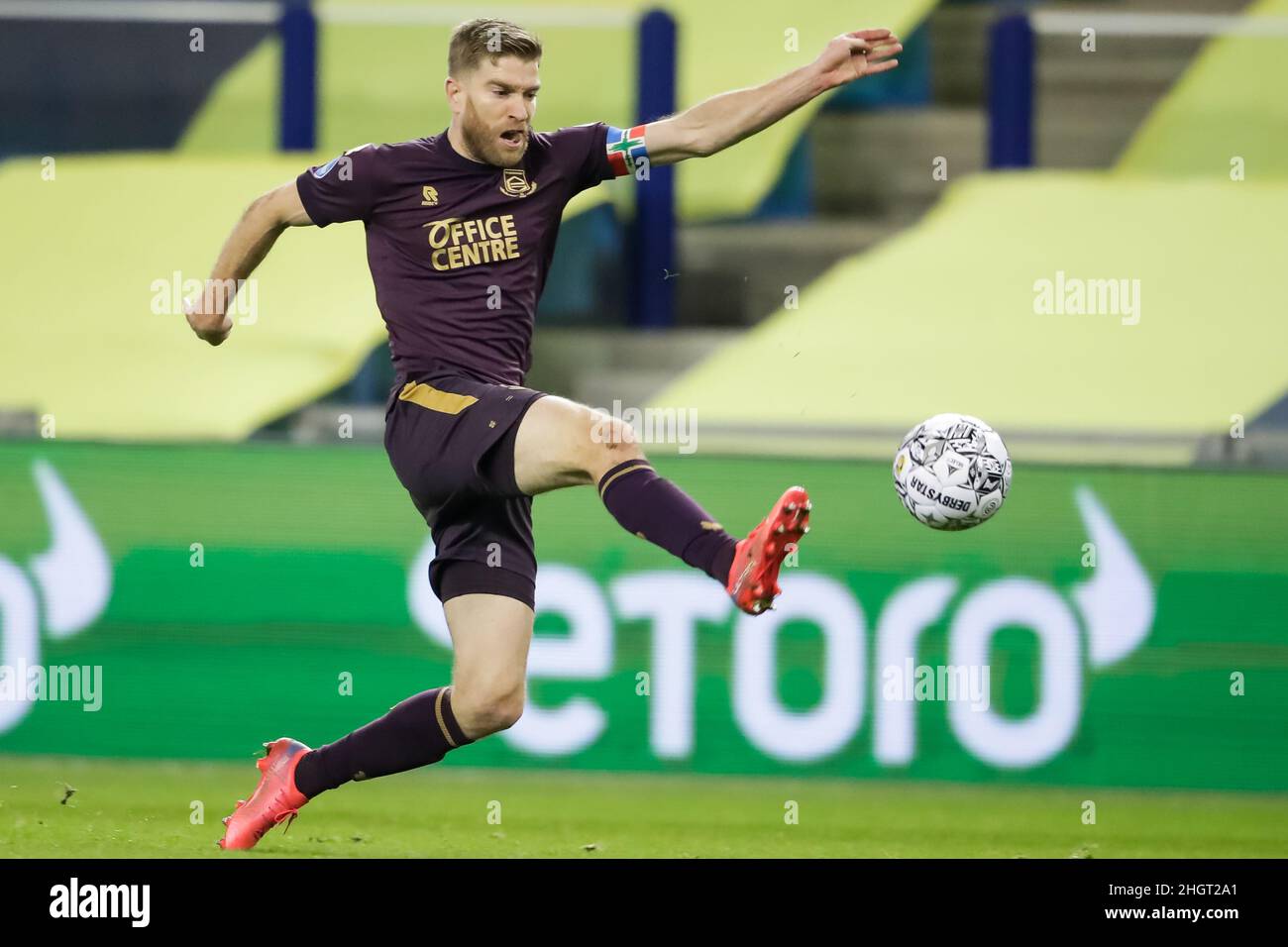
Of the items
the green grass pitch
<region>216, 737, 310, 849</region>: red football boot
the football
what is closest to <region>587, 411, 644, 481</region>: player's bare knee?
the football

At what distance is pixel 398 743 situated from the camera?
492 cm

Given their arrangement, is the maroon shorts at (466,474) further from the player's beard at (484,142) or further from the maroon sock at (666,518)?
the player's beard at (484,142)

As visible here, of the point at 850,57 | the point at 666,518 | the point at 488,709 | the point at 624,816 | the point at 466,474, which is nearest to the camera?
the point at 666,518

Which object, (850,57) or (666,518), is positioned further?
(850,57)

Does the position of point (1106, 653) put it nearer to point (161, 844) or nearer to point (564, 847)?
point (564, 847)

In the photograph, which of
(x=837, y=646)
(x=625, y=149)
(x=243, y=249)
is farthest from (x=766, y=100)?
(x=837, y=646)

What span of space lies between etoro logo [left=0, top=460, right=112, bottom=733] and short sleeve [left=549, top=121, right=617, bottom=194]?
266 centimetres

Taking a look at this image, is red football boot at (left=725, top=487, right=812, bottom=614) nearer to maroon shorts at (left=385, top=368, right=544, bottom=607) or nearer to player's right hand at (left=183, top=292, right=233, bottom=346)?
maroon shorts at (left=385, top=368, right=544, bottom=607)

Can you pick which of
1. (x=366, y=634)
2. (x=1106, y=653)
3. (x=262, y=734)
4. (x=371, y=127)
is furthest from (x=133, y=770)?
(x=1106, y=653)

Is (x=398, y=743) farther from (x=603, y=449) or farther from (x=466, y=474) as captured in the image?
(x=603, y=449)

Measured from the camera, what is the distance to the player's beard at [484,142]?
4625mm

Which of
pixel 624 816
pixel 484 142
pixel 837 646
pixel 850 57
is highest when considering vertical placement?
pixel 850 57

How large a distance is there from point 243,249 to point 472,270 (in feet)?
1.95

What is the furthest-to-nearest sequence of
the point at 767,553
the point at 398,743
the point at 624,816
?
the point at 624,816 < the point at 398,743 < the point at 767,553
